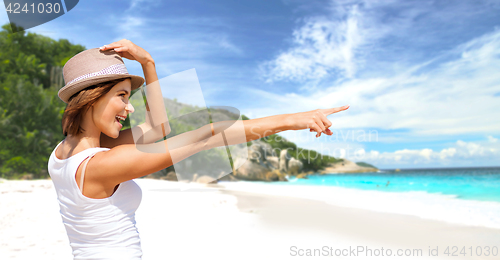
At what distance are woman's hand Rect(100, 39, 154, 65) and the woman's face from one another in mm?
132

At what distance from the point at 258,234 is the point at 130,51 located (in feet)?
17.7

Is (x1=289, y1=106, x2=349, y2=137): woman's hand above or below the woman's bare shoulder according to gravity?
above

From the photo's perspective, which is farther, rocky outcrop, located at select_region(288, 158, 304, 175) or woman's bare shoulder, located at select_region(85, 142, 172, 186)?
rocky outcrop, located at select_region(288, 158, 304, 175)

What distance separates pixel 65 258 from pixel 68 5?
4090 mm

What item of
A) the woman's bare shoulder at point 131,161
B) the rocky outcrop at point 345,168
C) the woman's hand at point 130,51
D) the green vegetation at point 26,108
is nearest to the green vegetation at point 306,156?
the rocky outcrop at point 345,168

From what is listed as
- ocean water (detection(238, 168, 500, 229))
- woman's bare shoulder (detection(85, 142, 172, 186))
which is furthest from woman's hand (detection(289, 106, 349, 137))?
ocean water (detection(238, 168, 500, 229))

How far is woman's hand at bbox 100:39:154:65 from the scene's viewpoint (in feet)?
3.74

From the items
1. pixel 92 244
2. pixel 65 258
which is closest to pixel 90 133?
pixel 92 244

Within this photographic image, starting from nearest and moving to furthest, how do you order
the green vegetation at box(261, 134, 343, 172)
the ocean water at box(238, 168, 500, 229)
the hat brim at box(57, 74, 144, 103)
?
the hat brim at box(57, 74, 144, 103)
the ocean water at box(238, 168, 500, 229)
the green vegetation at box(261, 134, 343, 172)

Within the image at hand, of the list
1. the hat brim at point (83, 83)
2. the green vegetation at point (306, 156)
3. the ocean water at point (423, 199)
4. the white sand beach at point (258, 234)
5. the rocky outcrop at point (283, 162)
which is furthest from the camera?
the green vegetation at point (306, 156)

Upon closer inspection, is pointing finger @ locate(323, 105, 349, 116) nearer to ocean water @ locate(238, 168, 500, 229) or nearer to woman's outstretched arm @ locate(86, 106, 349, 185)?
woman's outstretched arm @ locate(86, 106, 349, 185)

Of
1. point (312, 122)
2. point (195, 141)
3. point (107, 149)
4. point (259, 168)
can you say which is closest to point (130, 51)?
point (107, 149)

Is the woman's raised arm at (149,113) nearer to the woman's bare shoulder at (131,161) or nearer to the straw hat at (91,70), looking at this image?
the straw hat at (91,70)

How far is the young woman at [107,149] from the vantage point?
0.95m
